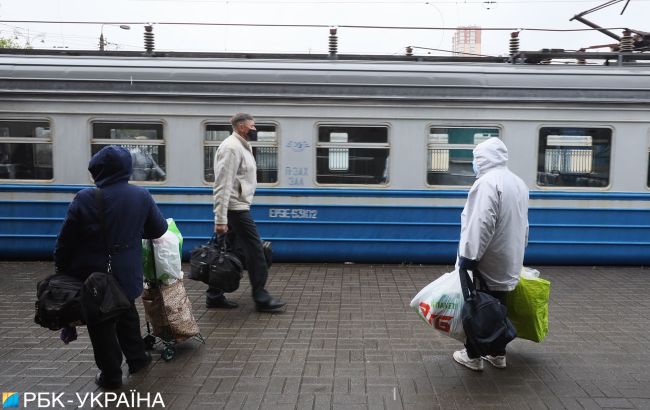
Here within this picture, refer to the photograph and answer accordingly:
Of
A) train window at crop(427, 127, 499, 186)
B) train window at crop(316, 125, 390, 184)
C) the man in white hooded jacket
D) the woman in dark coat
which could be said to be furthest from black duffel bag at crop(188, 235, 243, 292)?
train window at crop(427, 127, 499, 186)

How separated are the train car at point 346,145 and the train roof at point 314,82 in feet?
0.07

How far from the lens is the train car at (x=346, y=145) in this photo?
Answer: 865cm

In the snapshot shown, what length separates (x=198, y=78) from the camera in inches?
341

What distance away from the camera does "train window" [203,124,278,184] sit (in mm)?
8734

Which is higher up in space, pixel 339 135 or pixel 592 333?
pixel 339 135

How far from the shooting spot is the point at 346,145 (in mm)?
8734

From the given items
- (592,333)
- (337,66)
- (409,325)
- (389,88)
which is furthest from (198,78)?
(592,333)

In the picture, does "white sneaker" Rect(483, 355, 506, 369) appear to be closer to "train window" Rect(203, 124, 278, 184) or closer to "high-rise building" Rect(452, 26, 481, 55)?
"train window" Rect(203, 124, 278, 184)

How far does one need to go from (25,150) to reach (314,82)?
4.35m

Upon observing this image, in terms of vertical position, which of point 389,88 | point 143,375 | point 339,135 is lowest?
point 143,375

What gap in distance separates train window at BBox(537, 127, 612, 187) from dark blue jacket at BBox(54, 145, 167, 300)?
20.6 feet

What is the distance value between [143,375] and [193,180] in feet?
14.6

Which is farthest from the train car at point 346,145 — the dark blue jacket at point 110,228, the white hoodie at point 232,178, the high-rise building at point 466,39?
the high-rise building at point 466,39

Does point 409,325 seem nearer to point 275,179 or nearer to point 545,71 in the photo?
point 275,179
